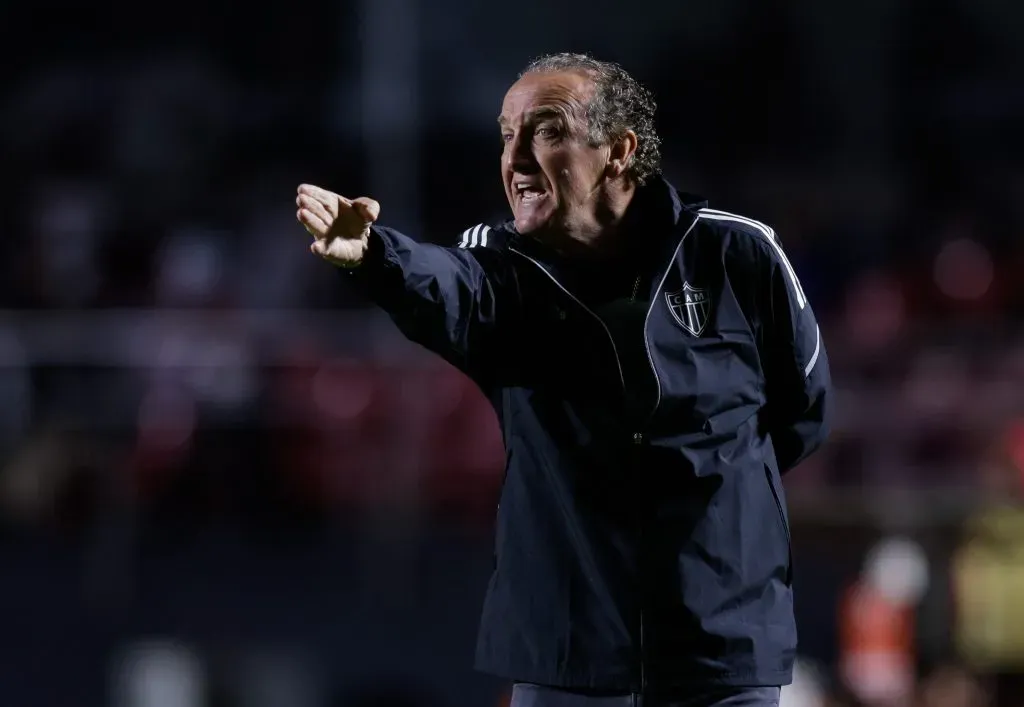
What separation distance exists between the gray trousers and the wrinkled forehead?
770 mm

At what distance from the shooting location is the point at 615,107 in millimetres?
2271

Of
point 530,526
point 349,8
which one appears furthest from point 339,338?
point 530,526

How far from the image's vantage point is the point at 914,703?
5109mm

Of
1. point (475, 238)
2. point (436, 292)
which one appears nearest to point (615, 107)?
point (475, 238)

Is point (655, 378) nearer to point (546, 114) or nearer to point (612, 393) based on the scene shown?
point (612, 393)

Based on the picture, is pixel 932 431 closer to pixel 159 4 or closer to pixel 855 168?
pixel 855 168

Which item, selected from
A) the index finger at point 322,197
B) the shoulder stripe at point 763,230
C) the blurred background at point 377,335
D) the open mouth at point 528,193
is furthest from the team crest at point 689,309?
the blurred background at point 377,335

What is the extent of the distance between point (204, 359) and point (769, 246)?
4.34 m

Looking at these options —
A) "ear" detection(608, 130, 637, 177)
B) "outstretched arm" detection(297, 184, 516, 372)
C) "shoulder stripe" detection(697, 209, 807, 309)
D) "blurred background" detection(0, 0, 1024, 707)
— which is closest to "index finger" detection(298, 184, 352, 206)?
"outstretched arm" detection(297, 184, 516, 372)

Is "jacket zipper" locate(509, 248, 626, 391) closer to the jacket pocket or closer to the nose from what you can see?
the nose

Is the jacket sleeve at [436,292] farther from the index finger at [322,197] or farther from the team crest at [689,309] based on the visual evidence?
the team crest at [689,309]

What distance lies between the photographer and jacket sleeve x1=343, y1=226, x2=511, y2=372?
209 centimetres

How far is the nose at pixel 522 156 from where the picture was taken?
2221mm

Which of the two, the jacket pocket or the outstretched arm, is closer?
the outstretched arm
